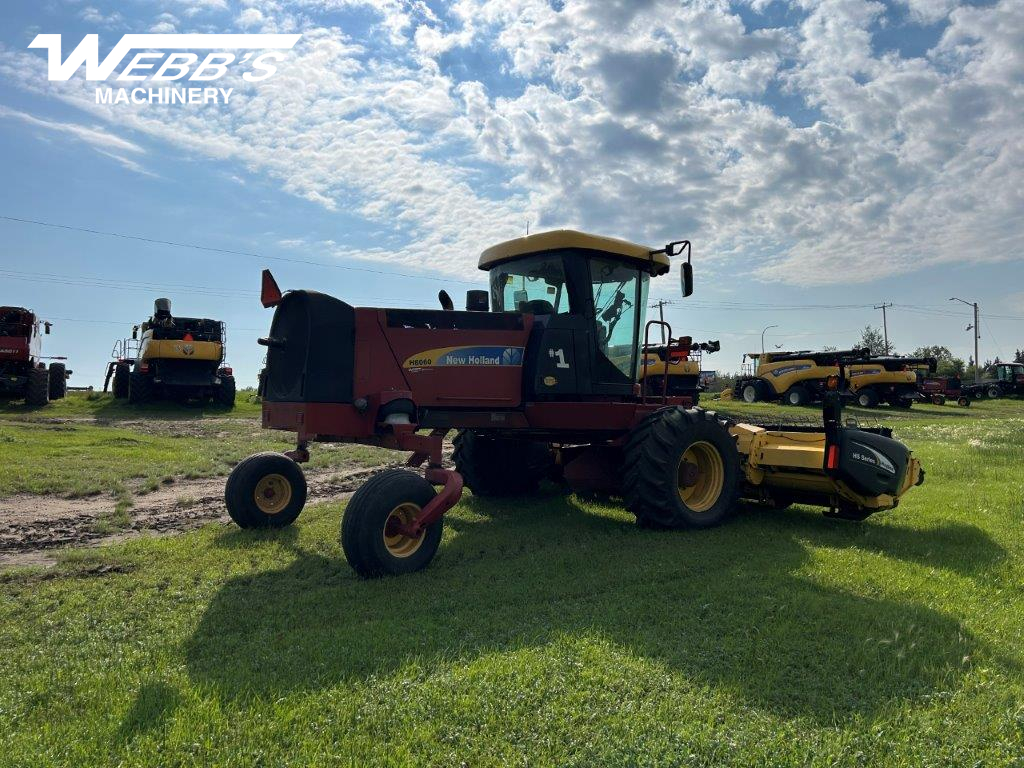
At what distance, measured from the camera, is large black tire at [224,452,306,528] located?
7.26 m

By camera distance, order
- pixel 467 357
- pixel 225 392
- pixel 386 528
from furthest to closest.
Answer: pixel 225 392, pixel 467 357, pixel 386 528

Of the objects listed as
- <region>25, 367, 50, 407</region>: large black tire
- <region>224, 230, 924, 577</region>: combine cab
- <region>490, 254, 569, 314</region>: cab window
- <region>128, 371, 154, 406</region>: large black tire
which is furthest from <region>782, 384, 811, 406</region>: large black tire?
<region>25, 367, 50, 407</region>: large black tire

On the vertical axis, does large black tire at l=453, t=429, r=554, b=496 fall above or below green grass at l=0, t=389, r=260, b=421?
below

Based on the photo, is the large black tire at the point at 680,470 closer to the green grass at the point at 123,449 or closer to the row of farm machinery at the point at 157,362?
the green grass at the point at 123,449

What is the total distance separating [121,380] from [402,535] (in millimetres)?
21598

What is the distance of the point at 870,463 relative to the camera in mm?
7141

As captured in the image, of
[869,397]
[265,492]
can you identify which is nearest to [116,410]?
[265,492]

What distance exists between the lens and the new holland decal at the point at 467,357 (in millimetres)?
6820

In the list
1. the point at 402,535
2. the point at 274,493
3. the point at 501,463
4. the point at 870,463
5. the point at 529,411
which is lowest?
the point at 402,535

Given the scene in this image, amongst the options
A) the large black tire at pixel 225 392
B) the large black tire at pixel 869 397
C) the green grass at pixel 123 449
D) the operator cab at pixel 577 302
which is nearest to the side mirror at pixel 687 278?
the operator cab at pixel 577 302

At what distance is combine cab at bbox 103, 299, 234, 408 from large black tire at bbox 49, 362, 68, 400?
2.30 m

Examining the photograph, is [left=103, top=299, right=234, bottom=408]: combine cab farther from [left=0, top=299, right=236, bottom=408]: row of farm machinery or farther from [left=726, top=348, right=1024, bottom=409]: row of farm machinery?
[left=726, top=348, right=1024, bottom=409]: row of farm machinery

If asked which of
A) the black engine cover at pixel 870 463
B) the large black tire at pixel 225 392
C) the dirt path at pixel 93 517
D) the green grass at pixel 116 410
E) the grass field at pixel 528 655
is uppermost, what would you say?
the large black tire at pixel 225 392

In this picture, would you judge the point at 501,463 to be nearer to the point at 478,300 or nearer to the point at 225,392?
the point at 478,300
